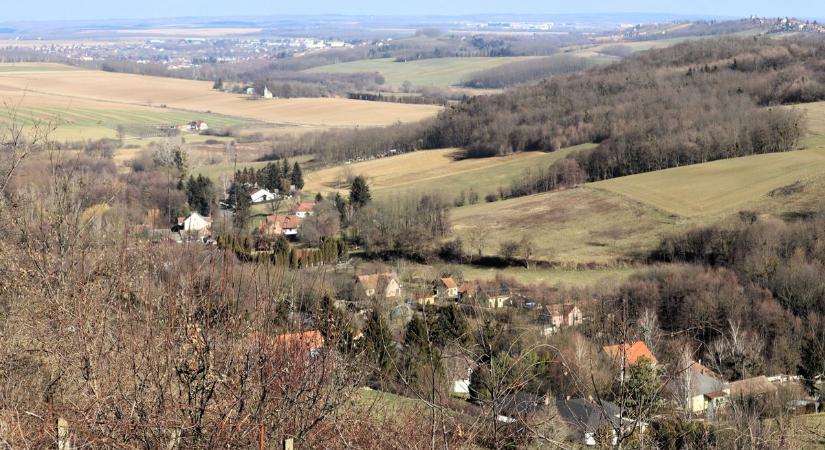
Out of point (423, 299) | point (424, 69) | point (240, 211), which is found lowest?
point (424, 69)

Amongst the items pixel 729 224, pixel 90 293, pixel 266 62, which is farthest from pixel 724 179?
pixel 266 62

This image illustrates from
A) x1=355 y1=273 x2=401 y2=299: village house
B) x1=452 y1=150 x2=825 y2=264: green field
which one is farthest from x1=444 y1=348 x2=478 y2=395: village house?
x1=452 y1=150 x2=825 y2=264: green field

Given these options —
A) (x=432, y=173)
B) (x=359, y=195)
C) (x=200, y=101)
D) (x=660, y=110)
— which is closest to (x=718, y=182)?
(x=660, y=110)

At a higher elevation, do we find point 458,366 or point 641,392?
point 641,392

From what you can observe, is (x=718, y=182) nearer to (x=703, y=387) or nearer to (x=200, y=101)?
(x=703, y=387)

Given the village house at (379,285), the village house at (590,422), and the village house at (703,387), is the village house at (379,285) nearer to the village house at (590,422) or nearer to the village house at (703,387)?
the village house at (703,387)

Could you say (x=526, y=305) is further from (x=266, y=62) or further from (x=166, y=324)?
(x=266, y=62)
